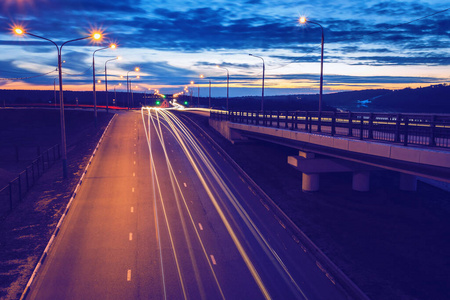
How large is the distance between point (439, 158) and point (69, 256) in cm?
1516

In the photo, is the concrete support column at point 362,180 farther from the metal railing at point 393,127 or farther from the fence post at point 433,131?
the fence post at point 433,131

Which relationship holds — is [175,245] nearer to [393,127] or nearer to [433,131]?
[433,131]

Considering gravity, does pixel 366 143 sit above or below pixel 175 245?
above

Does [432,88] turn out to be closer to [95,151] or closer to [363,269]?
[95,151]

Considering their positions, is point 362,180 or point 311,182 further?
point 362,180

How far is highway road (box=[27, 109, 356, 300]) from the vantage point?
13953mm

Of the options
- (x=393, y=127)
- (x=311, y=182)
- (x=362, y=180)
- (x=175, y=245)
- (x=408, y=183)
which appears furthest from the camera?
(x=408, y=183)

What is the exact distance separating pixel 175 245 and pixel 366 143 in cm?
1017

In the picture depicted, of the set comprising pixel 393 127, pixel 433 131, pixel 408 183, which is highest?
pixel 433 131

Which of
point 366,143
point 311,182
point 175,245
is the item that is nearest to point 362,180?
point 311,182

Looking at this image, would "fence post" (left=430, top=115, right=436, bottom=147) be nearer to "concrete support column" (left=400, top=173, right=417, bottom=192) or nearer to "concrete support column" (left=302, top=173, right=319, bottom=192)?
"concrete support column" (left=302, top=173, right=319, bottom=192)

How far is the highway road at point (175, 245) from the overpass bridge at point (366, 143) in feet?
16.0

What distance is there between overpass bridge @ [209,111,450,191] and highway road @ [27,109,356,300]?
4872mm

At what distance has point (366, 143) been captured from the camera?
18.2m
